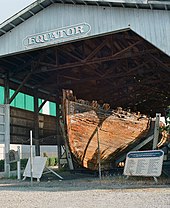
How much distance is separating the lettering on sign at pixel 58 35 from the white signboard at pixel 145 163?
14.9 ft

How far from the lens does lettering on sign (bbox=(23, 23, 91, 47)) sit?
34.5 feet

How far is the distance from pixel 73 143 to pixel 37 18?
495 cm

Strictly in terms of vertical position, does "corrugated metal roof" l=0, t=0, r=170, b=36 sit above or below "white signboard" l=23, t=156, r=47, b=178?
above

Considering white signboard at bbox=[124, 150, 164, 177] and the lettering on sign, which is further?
the lettering on sign

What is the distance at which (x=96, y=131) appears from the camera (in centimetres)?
1152

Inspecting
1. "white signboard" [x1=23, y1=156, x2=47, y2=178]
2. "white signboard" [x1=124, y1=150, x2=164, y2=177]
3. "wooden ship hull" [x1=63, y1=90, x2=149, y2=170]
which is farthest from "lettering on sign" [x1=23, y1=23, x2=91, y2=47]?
"white signboard" [x1=124, y1=150, x2=164, y2=177]

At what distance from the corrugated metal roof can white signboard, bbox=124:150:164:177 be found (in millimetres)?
4535

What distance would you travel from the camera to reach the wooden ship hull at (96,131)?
10641 mm

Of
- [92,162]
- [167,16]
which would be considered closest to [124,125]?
[92,162]

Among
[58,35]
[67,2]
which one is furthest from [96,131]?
[67,2]

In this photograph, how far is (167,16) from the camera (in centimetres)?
932

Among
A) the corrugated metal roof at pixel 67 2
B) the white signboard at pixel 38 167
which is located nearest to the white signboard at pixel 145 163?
the white signboard at pixel 38 167

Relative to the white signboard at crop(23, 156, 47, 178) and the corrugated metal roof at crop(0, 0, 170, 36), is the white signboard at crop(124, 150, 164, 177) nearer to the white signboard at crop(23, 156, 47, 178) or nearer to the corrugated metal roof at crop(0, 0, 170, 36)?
the white signboard at crop(23, 156, 47, 178)

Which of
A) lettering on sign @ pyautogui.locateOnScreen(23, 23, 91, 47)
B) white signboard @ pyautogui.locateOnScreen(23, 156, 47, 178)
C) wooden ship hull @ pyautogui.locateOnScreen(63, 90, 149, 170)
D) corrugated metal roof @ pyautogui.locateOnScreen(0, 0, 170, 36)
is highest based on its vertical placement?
corrugated metal roof @ pyautogui.locateOnScreen(0, 0, 170, 36)
